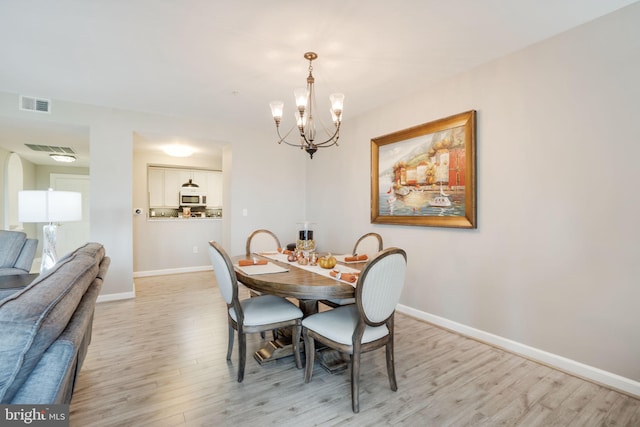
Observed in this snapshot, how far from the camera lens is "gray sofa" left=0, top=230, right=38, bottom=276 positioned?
3.18 metres

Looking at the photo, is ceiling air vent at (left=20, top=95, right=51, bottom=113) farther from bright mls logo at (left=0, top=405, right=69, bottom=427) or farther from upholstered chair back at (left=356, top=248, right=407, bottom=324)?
upholstered chair back at (left=356, top=248, right=407, bottom=324)

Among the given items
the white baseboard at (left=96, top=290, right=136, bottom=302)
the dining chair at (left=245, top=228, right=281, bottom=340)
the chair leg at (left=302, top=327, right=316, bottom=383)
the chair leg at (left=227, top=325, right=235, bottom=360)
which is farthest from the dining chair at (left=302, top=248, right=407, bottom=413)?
the white baseboard at (left=96, top=290, right=136, bottom=302)

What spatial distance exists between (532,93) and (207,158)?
5.60 meters

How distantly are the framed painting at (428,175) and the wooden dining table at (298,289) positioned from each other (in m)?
1.13

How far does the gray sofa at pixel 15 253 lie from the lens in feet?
10.4

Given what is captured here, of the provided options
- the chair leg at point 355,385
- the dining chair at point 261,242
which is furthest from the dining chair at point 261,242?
the chair leg at point 355,385

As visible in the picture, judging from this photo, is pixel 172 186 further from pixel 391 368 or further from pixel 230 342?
pixel 391 368

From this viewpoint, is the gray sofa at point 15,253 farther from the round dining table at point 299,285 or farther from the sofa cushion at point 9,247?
the round dining table at point 299,285

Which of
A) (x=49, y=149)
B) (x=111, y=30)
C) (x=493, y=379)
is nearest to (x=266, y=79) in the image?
(x=111, y=30)

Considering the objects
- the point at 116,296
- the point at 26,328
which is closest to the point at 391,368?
the point at 26,328

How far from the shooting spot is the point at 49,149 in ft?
18.0

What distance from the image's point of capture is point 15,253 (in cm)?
325

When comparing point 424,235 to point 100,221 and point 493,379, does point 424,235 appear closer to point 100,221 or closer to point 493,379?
point 493,379

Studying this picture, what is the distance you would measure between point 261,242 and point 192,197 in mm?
3645
